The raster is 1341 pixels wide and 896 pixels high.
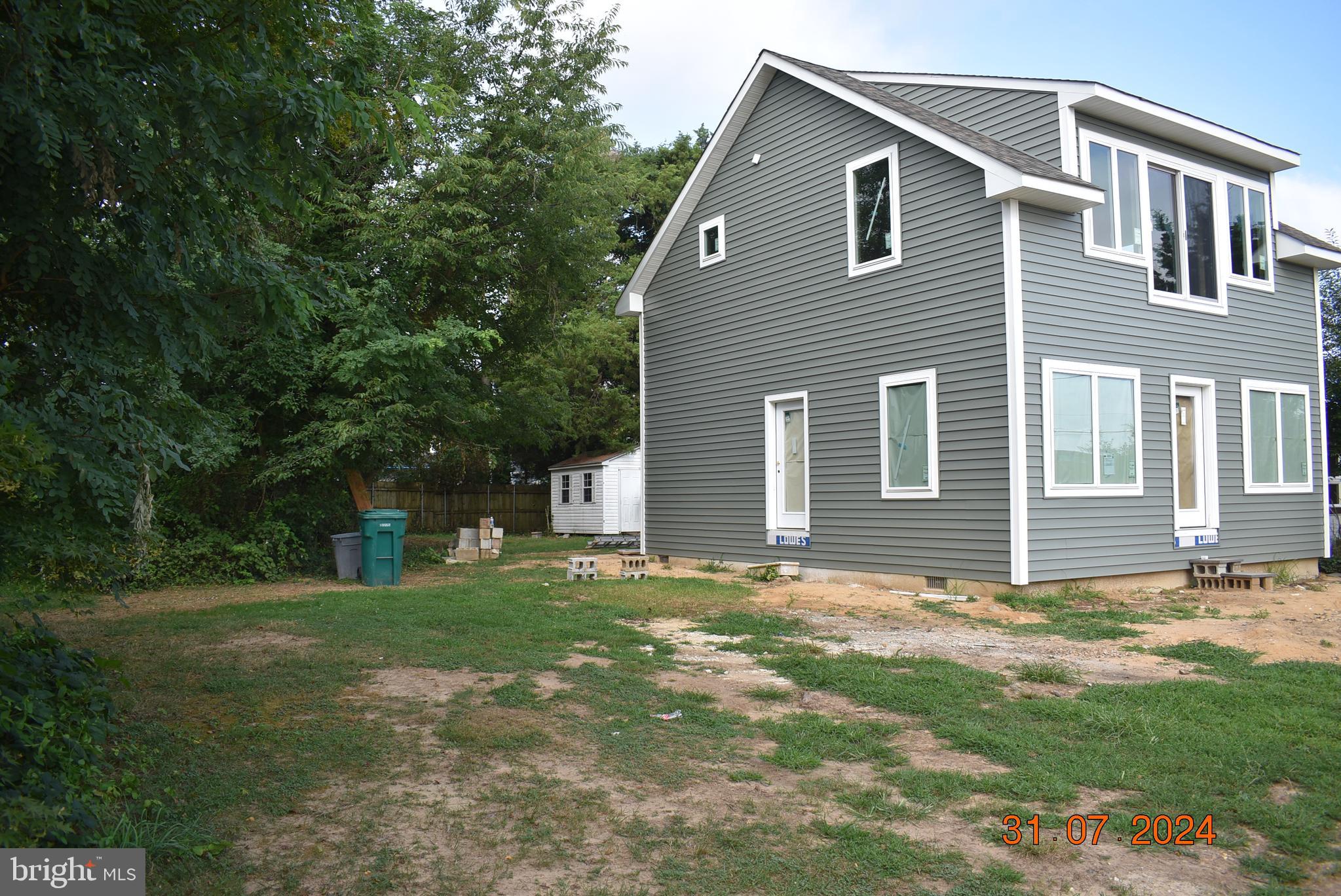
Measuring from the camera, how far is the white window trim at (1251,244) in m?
12.8

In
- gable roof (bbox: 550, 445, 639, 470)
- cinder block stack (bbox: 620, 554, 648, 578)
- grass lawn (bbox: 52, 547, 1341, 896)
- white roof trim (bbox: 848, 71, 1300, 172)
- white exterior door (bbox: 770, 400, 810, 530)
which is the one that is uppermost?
white roof trim (bbox: 848, 71, 1300, 172)

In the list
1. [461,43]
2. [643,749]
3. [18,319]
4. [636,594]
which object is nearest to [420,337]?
[636,594]

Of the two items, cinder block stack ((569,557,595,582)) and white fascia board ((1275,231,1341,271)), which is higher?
white fascia board ((1275,231,1341,271))

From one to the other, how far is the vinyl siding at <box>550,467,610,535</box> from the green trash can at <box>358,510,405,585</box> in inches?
541

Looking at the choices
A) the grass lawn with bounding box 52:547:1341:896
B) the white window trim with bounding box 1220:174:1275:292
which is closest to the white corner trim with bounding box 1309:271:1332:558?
the white window trim with bounding box 1220:174:1275:292

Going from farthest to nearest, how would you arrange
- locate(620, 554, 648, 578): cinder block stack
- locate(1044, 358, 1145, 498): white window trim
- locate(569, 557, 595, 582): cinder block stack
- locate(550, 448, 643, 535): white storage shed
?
locate(550, 448, 643, 535): white storage shed
locate(620, 554, 648, 578): cinder block stack
locate(569, 557, 595, 582): cinder block stack
locate(1044, 358, 1145, 498): white window trim

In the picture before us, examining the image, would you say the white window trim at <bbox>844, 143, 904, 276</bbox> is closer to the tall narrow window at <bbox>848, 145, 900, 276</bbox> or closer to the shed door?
the tall narrow window at <bbox>848, 145, 900, 276</bbox>

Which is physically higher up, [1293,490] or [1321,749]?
[1293,490]

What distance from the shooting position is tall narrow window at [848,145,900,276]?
11.7 meters

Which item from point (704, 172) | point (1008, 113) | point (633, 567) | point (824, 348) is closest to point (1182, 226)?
point (1008, 113)

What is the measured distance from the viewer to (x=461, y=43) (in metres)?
15.4

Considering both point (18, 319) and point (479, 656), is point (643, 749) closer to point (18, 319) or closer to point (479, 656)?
point (479, 656)

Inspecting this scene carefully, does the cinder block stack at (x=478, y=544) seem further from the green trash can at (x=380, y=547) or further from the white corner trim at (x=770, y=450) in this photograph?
the white corner trim at (x=770, y=450)

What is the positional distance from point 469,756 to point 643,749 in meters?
0.88
